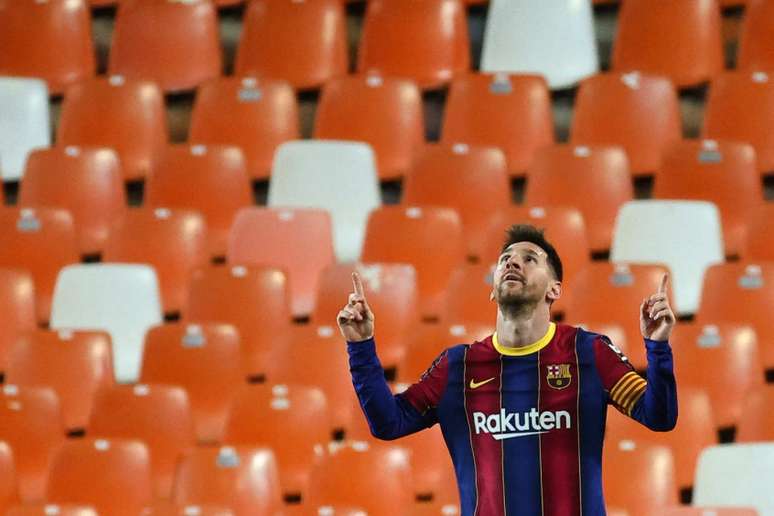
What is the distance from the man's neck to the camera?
9.78 ft

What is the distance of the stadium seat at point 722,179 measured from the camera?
5.63 m

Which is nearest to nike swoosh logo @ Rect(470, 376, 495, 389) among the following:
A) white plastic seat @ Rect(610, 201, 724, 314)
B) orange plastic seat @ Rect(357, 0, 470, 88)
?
white plastic seat @ Rect(610, 201, 724, 314)

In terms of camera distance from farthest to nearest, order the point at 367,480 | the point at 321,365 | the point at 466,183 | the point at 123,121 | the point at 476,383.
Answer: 1. the point at 123,121
2. the point at 466,183
3. the point at 321,365
4. the point at 367,480
5. the point at 476,383

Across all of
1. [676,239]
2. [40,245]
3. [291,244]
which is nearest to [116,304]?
[40,245]

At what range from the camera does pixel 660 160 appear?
573cm

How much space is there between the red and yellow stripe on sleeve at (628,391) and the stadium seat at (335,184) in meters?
2.87

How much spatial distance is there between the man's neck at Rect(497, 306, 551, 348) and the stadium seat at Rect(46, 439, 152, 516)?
185 cm

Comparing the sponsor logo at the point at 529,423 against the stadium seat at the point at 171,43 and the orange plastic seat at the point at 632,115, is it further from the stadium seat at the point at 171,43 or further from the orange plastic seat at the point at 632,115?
the stadium seat at the point at 171,43

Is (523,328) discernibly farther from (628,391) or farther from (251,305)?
(251,305)

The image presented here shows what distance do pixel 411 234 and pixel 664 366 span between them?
270cm

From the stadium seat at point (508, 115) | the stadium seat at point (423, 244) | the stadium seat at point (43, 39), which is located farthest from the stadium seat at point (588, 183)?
the stadium seat at point (43, 39)

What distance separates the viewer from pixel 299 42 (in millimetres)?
6375

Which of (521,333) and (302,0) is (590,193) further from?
(521,333)

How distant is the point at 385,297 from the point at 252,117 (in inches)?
43.7
